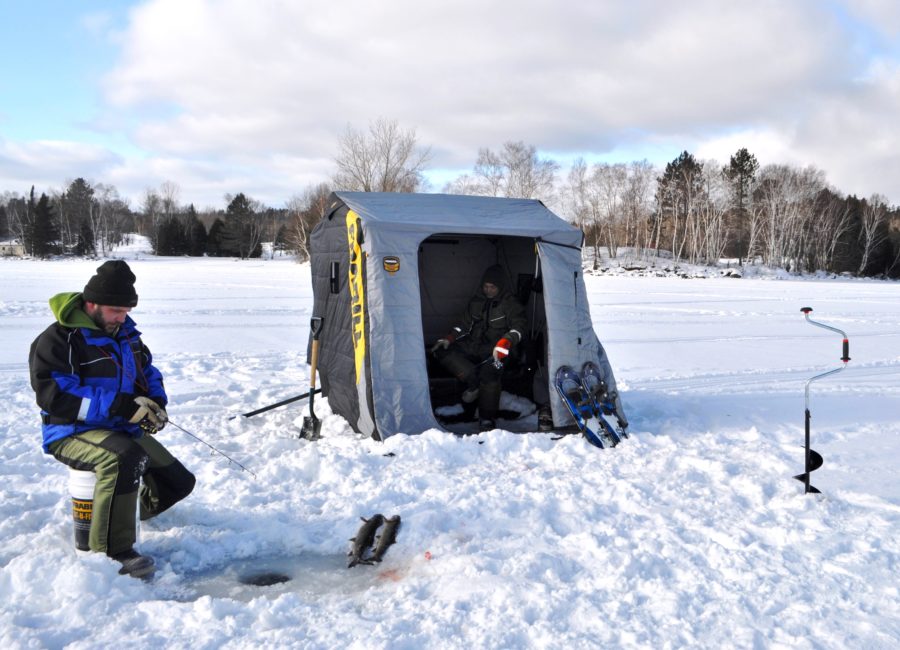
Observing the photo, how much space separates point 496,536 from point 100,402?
2.22 metres

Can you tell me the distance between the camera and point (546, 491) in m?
4.34

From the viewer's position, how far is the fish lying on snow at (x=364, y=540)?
345 cm

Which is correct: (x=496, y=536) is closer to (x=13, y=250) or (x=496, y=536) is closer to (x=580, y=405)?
(x=580, y=405)

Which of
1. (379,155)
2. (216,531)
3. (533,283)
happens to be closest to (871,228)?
(379,155)

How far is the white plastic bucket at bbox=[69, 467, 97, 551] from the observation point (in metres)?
3.28

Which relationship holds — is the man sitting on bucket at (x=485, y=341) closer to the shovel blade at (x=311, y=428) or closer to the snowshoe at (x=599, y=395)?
the snowshoe at (x=599, y=395)

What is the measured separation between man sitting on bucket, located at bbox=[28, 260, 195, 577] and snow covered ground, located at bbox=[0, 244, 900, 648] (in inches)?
8.8

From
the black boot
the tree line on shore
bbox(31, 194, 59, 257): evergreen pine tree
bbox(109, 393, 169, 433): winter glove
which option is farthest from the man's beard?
bbox(31, 194, 59, 257): evergreen pine tree

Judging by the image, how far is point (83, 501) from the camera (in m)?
3.29

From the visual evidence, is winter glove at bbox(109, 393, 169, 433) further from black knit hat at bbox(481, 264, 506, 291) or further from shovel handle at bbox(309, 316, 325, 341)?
black knit hat at bbox(481, 264, 506, 291)

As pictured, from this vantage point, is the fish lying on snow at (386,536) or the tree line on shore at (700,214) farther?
the tree line on shore at (700,214)

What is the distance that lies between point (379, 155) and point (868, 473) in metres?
34.8

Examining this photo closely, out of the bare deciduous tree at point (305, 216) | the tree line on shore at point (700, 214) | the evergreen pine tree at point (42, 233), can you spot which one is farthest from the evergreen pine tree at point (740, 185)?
the evergreen pine tree at point (42, 233)

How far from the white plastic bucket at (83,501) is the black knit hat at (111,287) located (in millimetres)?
870
